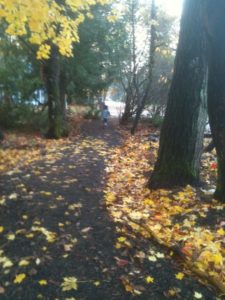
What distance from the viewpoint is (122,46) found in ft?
65.6

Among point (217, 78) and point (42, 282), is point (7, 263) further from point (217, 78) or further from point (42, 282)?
point (217, 78)

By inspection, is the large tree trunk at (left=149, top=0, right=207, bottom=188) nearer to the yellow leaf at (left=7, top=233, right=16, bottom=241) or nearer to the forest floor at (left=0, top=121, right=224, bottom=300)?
the forest floor at (left=0, top=121, right=224, bottom=300)

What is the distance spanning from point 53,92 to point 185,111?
28.0ft

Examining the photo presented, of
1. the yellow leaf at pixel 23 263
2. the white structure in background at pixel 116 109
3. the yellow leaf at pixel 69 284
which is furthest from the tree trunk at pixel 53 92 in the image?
the yellow leaf at pixel 69 284

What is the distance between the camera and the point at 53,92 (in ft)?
46.8

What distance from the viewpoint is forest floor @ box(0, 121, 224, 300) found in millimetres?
3844

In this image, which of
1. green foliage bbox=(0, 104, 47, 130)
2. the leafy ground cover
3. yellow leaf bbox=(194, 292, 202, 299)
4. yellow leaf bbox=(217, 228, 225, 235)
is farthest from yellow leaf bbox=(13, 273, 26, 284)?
green foliage bbox=(0, 104, 47, 130)

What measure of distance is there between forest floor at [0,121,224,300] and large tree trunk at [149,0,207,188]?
562mm

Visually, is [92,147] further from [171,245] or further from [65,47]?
[171,245]

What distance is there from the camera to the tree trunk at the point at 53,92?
14.1m

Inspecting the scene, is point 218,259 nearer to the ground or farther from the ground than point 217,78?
nearer to the ground

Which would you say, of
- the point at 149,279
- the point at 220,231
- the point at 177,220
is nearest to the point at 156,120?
the point at 177,220

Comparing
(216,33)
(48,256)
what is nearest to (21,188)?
(48,256)

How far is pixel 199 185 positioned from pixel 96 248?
10.7ft
